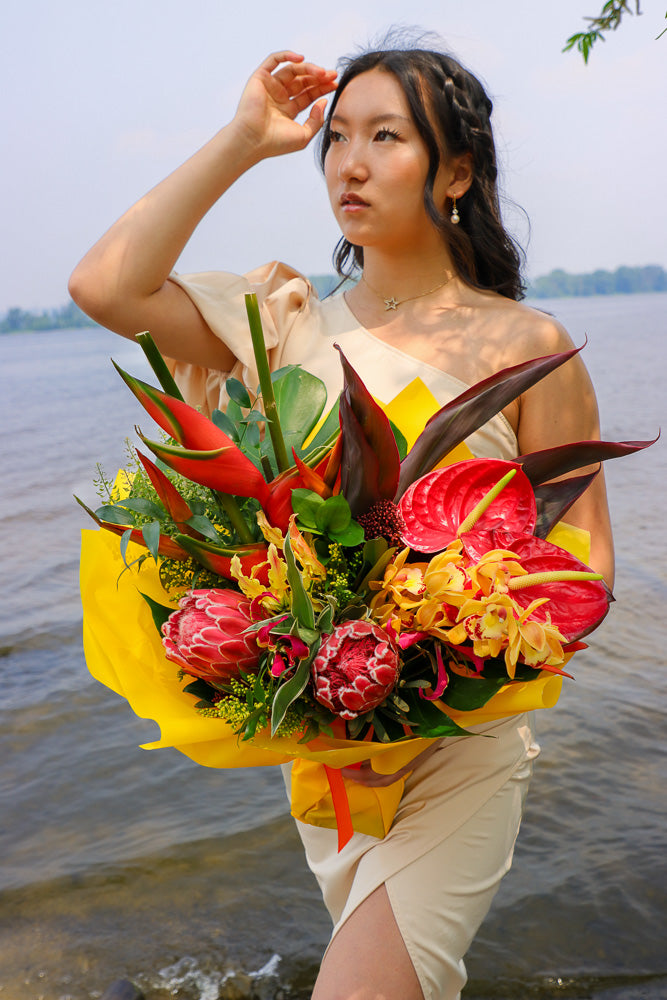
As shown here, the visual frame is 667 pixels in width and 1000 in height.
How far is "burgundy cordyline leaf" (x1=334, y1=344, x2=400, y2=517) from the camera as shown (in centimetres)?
132

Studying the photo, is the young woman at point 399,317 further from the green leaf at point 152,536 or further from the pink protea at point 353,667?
the green leaf at point 152,536

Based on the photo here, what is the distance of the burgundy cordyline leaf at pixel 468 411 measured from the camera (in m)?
1.36

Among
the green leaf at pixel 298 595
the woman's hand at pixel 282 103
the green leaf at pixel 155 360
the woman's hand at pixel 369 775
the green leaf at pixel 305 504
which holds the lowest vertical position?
the woman's hand at pixel 369 775

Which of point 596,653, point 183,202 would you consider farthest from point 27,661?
point 183,202

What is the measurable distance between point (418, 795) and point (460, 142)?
168cm

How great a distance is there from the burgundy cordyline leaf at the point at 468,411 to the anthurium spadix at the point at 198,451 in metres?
0.25

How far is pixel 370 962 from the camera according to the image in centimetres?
167

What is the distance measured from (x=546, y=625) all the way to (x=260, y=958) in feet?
7.65

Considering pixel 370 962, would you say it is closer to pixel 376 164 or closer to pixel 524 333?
pixel 524 333

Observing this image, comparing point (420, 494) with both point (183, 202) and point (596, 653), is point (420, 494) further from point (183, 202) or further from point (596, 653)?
point (596, 653)

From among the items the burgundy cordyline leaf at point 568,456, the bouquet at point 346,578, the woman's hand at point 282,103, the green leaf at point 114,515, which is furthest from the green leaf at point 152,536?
the woman's hand at point 282,103

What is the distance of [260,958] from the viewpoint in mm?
3029

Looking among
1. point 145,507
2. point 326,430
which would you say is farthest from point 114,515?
point 326,430

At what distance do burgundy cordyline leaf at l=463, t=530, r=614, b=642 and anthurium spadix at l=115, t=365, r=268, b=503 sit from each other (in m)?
0.34
